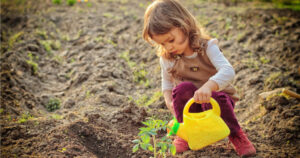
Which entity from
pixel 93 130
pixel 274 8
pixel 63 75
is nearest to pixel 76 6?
pixel 63 75

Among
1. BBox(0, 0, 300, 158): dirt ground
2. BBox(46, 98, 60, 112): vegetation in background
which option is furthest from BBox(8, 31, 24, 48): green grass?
BBox(46, 98, 60, 112): vegetation in background

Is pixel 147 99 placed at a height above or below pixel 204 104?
below

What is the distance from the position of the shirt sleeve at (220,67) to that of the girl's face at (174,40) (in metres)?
0.18

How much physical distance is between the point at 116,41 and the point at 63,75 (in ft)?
3.97

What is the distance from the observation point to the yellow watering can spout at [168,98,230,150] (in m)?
1.70

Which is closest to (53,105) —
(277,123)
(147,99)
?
(147,99)

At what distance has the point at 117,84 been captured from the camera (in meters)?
3.20

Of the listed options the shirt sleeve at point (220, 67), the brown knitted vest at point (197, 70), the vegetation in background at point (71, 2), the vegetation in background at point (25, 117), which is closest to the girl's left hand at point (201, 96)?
the shirt sleeve at point (220, 67)

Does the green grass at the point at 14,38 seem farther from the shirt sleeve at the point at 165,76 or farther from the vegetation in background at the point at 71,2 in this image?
the shirt sleeve at the point at 165,76

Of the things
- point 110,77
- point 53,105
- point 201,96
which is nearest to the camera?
point 201,96

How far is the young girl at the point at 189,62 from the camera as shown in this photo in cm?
187

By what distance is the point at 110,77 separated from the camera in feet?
A: 11.0

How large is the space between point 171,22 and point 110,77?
1.61m

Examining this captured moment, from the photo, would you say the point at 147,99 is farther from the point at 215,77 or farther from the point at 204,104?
the point at 215,77
